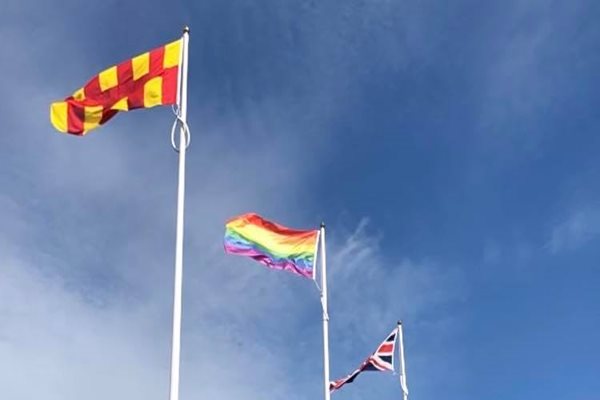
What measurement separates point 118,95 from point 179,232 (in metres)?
3.41

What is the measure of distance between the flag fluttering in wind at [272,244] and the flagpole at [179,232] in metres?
5.90

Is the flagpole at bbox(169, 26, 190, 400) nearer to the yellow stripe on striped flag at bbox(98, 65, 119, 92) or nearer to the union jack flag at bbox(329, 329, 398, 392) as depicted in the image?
the yellow stripe on striped flag at bbox(98, 65, 119, 92)

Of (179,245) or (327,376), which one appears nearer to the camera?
(179,245)

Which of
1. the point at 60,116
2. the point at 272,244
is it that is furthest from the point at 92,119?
the point at 272,244

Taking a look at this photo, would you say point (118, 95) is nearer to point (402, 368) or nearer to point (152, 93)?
point (152, 93)

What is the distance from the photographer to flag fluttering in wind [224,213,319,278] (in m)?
22.4

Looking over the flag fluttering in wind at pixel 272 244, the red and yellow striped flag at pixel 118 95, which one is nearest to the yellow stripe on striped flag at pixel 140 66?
the red and yellow striped flag at pixel 118 95

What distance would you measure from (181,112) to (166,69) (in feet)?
3.47

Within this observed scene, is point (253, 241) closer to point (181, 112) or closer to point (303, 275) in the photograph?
point (303, 275)

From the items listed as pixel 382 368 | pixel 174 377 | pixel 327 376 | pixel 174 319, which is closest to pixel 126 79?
pixel 174 319

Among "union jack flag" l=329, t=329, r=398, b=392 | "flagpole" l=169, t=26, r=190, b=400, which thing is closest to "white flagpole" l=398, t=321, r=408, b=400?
"union jack flag" l=329, t=329, r=398, b=392

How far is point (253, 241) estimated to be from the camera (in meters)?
22.7

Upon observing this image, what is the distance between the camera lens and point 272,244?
23.3m

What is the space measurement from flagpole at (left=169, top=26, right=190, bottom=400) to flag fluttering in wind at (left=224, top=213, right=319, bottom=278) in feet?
19.3
